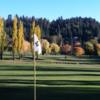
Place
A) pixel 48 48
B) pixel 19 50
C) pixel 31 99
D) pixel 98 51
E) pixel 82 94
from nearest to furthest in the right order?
pixel 31 99, pixel 82 94, pixel 19 50, pixel 98 51, pixel 48 48

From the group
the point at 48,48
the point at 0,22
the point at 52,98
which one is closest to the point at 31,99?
the point at 52,98

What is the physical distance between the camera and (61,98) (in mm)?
24719

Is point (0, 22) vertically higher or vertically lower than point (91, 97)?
higher

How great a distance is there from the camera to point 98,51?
159500mm

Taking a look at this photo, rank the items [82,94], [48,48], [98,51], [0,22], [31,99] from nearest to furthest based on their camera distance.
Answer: [31,99]
[82,94]
[0,22]
[98,51]
[48,48]

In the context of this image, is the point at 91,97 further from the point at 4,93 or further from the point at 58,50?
the point at 58,50

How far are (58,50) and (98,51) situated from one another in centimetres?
3102

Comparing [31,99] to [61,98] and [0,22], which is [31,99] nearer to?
[61,98]

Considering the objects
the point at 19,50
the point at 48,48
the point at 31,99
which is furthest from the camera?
the point at 48,48

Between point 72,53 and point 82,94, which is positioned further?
point 72,53

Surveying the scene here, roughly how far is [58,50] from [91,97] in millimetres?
162536

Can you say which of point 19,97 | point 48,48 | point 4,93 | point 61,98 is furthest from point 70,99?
point 48,48

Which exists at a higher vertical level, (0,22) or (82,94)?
(0,22)

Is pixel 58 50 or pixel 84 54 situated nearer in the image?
pixel 84 54
